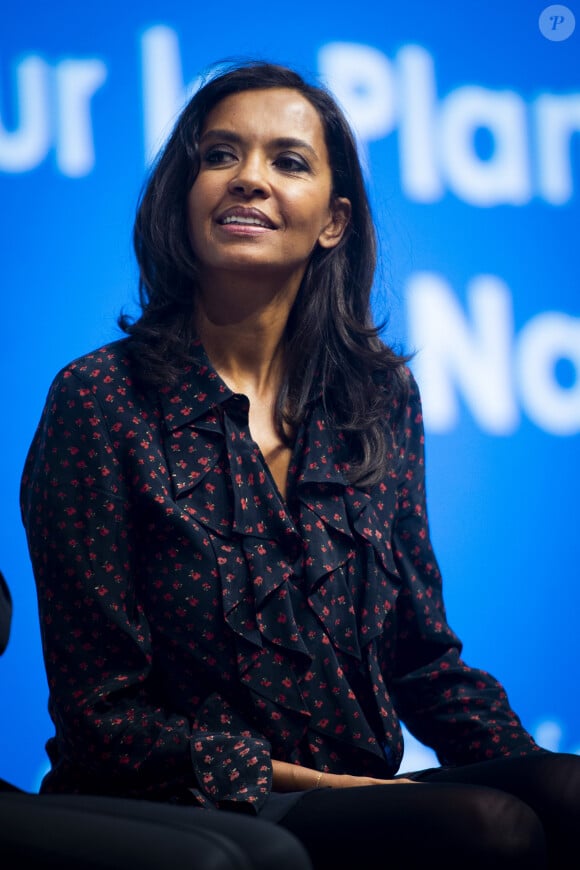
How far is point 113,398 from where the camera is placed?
1.61 m

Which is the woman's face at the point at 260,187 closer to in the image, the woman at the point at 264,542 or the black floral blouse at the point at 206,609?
the woman at the point at 264,542

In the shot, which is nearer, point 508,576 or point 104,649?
point 104,649

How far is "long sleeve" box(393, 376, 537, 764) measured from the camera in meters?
1.71

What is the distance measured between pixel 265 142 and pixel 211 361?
31cm

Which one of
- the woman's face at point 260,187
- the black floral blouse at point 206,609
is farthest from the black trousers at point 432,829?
the woman's face at point 260,187

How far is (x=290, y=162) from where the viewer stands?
1.82 m

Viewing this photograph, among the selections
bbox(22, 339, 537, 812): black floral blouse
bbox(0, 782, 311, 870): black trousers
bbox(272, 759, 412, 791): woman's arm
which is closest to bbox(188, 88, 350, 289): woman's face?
bbox(22, 339, 537, 812): black floral blouse

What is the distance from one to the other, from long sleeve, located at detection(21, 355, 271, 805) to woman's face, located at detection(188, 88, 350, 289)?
27cm

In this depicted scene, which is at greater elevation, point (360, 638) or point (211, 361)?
point (211, 361)

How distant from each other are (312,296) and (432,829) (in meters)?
0.86

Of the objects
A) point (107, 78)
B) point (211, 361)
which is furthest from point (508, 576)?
point (107, 78)

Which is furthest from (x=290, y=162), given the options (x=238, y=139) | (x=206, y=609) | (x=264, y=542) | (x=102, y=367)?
(x=206, y=609)

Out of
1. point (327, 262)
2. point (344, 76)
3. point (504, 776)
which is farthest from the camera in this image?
point (344, 76)

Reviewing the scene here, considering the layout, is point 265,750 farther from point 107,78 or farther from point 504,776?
point 107,78
